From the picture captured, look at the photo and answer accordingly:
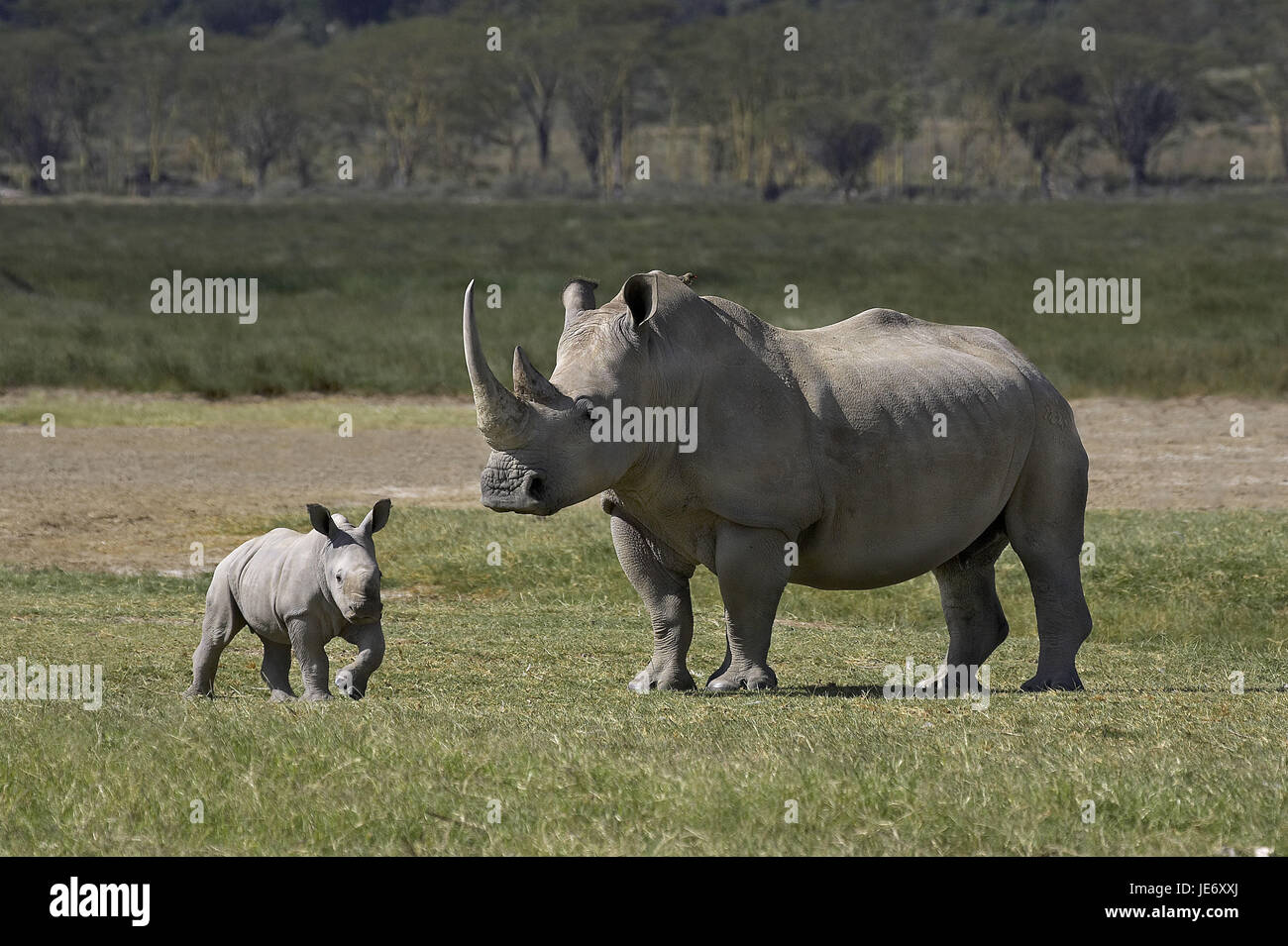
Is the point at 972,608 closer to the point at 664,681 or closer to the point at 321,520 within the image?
the point at 664,681

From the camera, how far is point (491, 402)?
774cm

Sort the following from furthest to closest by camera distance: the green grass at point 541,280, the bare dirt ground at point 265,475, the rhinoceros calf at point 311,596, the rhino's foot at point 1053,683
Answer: the green grass at point 541,280 < the bare dirt ground at point 265,475 < the rhino's foot at point 1053,683 < the rhinoceros calf at point 311,596

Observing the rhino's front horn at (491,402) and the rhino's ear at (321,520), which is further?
the rhino's ear at (321,520)

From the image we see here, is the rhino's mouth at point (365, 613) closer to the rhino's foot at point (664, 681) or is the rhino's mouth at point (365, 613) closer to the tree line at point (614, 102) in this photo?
the rhino's foot at point (664, 681)

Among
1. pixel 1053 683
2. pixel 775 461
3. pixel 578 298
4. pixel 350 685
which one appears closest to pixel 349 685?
pixel 350 685

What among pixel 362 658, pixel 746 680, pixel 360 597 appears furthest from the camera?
pixel 746 680

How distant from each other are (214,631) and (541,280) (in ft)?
104

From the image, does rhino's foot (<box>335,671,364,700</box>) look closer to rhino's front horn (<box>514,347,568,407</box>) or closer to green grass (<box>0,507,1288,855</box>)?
green grass (<box>0,507,1288,855</box>)

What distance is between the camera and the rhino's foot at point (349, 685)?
859 centimetres

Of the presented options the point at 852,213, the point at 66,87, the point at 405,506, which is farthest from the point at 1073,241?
the point at 66,87

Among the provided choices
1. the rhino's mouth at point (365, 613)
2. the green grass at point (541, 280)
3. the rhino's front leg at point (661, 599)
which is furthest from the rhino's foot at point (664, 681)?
the green grass at point (541, 280)

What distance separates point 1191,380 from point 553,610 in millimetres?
17882

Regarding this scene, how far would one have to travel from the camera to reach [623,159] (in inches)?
4023

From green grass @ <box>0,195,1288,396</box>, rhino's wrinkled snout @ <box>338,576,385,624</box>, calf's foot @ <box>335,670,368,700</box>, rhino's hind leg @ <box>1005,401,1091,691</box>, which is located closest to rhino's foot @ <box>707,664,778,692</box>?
rhino's hind leg @ <box>1005,401,1091,691</box>
